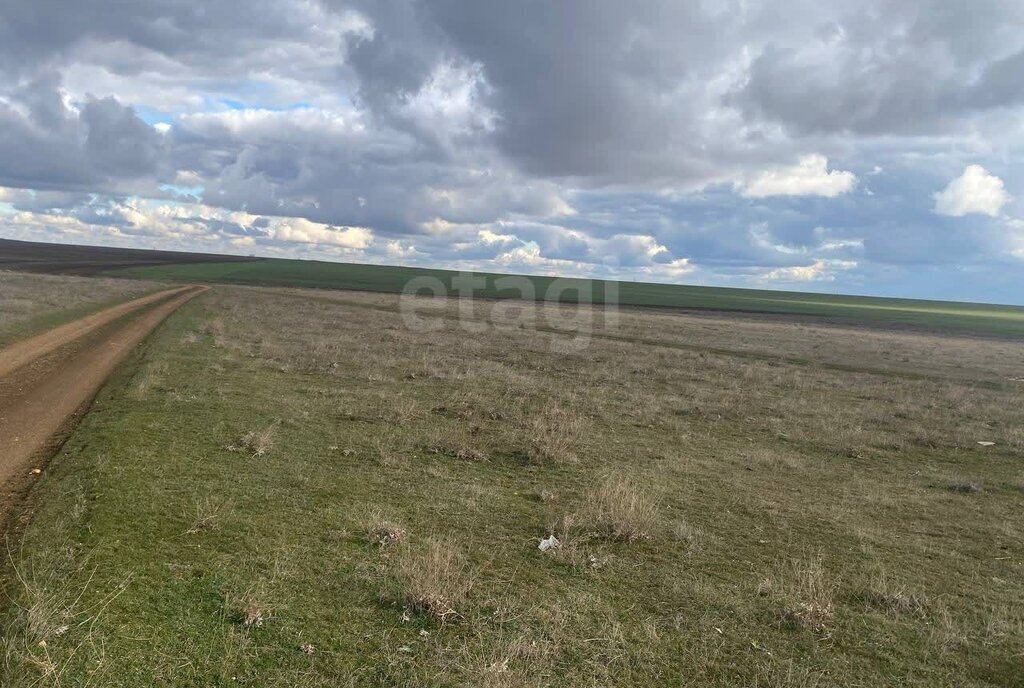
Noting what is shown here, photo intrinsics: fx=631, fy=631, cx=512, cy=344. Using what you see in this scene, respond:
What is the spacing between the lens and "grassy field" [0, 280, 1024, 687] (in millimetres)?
6523

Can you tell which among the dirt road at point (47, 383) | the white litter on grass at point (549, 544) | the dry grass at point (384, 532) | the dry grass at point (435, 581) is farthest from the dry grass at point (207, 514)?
the white litter on grass at point (549, 544)

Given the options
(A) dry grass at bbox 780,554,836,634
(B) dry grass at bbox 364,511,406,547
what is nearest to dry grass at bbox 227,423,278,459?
(B) dry grass at bbox 364,511,406,547

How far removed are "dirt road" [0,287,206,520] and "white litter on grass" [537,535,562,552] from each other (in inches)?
308

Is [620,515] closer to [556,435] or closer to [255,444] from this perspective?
[556,435]

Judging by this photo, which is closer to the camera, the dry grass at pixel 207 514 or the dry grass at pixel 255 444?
the dry grass at pixel 207 514

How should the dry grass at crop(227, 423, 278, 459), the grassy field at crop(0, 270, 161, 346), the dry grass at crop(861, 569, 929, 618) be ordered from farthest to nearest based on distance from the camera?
the grassy field at crop(0, 270, 161, 346)
the dry grass at crop(227, 423, 278, 459)
the dry grass at crop(861, 569, 929, 618)

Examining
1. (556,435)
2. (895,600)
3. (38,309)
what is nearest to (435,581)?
(895,600)

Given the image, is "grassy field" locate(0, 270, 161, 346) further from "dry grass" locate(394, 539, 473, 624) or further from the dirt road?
"dry grass" locate(394, 539, 473, 624)

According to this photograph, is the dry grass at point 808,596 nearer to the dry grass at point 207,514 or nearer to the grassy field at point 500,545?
the grassy field at point 500,545

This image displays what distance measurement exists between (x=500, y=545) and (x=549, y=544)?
750mm

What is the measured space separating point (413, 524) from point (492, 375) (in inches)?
672

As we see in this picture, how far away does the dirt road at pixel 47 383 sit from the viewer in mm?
11984

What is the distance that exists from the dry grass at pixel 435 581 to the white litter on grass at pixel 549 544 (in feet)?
4.36

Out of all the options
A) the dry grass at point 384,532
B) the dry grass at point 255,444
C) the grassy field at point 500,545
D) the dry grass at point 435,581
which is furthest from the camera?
the dry grass at point 255,444
